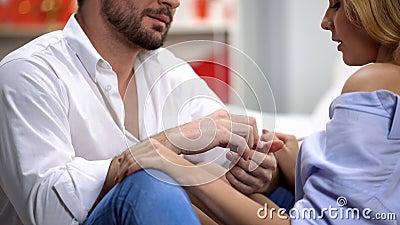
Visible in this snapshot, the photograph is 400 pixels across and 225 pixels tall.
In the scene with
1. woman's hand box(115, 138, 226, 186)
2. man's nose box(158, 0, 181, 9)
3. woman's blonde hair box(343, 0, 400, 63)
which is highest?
woman's blonde hair box(343, 0, 400, 63)

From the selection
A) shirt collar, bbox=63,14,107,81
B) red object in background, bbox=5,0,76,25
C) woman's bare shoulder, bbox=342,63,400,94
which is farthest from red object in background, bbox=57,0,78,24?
woman's bare shoulder, bbox=342,63,400,94

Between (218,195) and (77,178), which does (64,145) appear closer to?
(77,178)

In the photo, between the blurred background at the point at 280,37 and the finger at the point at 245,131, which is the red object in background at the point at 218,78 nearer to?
the finger at the point at 245,131

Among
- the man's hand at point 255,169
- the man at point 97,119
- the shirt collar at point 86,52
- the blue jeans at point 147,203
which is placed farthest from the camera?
the shirt collar at point 86,52

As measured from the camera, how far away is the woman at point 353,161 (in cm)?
97

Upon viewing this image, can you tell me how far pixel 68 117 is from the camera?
124 centimetres

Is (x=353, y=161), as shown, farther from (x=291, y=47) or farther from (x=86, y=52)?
(x=291, y=47)

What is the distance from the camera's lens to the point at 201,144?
1.13 m

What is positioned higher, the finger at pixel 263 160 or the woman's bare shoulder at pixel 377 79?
the woman's bare shoulder at pixel 377 79

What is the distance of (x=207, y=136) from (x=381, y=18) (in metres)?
0.33

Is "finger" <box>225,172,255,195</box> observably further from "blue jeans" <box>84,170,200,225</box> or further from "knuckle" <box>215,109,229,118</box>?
"blue jeans" <box>84,170,200,225</box>

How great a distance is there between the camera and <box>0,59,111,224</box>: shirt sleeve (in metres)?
1.10

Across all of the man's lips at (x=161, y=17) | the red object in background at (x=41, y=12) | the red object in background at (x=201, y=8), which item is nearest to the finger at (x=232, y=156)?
the man's lips at (x=161, y=17)

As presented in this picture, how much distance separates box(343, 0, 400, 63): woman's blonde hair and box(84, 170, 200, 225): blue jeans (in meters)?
0.37
